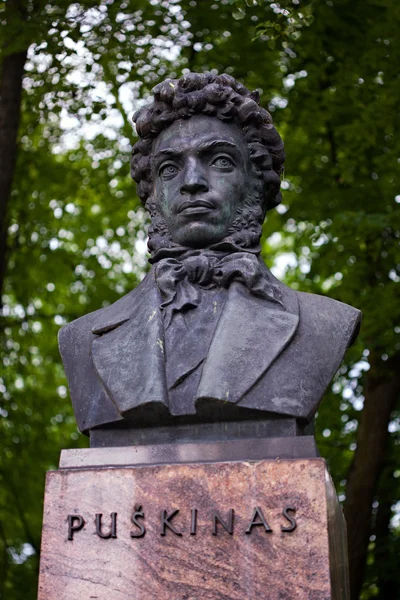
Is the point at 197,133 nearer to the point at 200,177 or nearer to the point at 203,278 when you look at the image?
the point at 200,177

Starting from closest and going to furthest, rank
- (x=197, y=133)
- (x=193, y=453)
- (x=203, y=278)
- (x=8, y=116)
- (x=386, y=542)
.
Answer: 1. (x=193, y=453)
2. (x=203, y=278)
3. (x=197, y=133)
4. (x=8, y=116)
5. (x=386, y=542)

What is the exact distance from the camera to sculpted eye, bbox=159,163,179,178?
6.48m

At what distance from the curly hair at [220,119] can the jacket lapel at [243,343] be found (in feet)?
1.51

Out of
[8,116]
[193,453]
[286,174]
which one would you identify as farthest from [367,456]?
[193,453]

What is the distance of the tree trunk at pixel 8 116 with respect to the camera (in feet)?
35.8

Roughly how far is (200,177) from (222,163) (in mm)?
202

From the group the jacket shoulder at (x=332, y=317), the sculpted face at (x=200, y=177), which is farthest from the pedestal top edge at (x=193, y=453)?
the sculpted face at (x=200, y=177)

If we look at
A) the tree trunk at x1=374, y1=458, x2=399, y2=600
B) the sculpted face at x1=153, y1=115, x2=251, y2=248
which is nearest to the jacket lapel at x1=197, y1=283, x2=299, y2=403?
the sculpted face at x1=153, y1=115, x2=251, y2=248

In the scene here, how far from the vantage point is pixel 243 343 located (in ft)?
19.3

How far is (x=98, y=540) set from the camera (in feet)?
18.1

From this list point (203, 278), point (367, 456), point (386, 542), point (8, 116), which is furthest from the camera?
point (386, 542)

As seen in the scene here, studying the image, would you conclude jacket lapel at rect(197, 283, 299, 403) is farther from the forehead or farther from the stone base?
the forehead

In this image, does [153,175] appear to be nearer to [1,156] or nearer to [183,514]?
[183,514]

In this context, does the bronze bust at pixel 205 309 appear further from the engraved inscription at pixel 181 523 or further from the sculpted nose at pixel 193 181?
the engraved inscription at pixel 181 523
